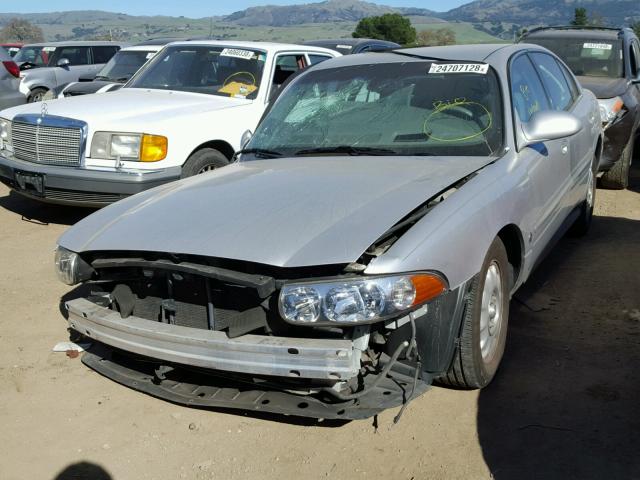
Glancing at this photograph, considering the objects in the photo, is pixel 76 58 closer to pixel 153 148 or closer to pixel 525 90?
pixel 153 148

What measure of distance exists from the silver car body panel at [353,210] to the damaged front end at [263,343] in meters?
0.09

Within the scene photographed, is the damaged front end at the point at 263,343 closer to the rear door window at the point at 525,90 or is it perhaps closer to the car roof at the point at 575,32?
the rear door window at the point at 525,90

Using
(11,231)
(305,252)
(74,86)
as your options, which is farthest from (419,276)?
(74,86)

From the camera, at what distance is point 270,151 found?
179 inches

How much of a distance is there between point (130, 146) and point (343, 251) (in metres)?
3.94

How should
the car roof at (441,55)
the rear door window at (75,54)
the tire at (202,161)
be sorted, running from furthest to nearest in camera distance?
the rear door window at (75,54)
the tire at (202,161)
the car roof at (441,55)

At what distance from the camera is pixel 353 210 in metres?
3.28

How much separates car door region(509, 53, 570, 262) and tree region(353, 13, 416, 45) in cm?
4345

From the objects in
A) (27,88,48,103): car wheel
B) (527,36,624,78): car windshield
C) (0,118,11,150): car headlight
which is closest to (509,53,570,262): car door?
(527,36,624,78): car windshield

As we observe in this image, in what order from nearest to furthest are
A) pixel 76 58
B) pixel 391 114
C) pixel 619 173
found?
pixel 391 114 < pixel 619 173 < pixel 76 58

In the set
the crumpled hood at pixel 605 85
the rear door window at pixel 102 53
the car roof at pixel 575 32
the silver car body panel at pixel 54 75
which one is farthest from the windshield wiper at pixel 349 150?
the rear door window at pixel 102 53

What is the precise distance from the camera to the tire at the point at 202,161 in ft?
21.8

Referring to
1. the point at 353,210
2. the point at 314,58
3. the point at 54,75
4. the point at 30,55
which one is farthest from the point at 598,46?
the point at 30,55

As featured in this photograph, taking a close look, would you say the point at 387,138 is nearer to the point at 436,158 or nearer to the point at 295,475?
the point at 436,158
